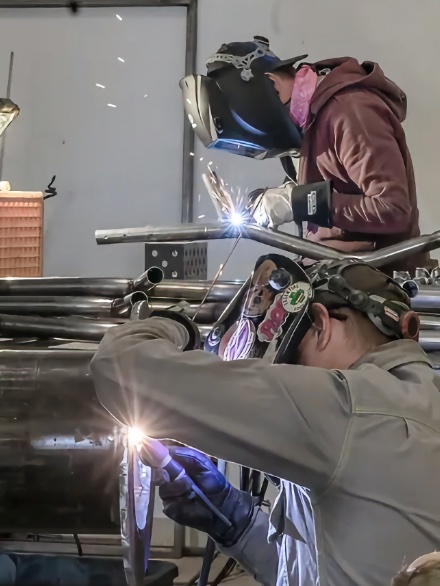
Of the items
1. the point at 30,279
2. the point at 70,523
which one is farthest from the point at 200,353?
the point at 30,279

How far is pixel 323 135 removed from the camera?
1540mm

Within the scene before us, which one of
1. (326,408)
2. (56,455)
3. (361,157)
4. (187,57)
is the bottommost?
(56,455)

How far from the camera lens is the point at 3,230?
1.51 metres

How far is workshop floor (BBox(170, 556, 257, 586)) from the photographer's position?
2.17m

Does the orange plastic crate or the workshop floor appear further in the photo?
the workshop floor

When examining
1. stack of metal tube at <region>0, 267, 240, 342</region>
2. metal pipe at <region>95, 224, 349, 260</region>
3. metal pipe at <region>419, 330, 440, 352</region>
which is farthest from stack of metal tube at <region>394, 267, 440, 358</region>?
stack of metal tube at <region>0, 267, 240, 342</region>

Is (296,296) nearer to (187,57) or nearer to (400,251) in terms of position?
(400,251)

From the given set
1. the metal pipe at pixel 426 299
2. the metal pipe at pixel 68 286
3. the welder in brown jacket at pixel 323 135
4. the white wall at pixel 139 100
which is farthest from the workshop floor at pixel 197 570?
the metal pipe at pixel 426 299

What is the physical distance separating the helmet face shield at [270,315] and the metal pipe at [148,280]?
0.28 meters

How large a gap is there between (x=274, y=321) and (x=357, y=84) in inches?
33.7

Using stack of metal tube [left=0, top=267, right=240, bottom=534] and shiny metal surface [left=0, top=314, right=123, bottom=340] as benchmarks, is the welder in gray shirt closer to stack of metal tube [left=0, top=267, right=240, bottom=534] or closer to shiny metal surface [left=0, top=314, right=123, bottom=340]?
stack of metal tube [left=0, top=267, right=240, bottom=534]

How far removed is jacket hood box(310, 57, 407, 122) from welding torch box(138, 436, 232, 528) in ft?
2.88

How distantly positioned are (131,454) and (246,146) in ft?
3.58

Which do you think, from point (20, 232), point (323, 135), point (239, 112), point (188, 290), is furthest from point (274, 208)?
point (20, 232)
